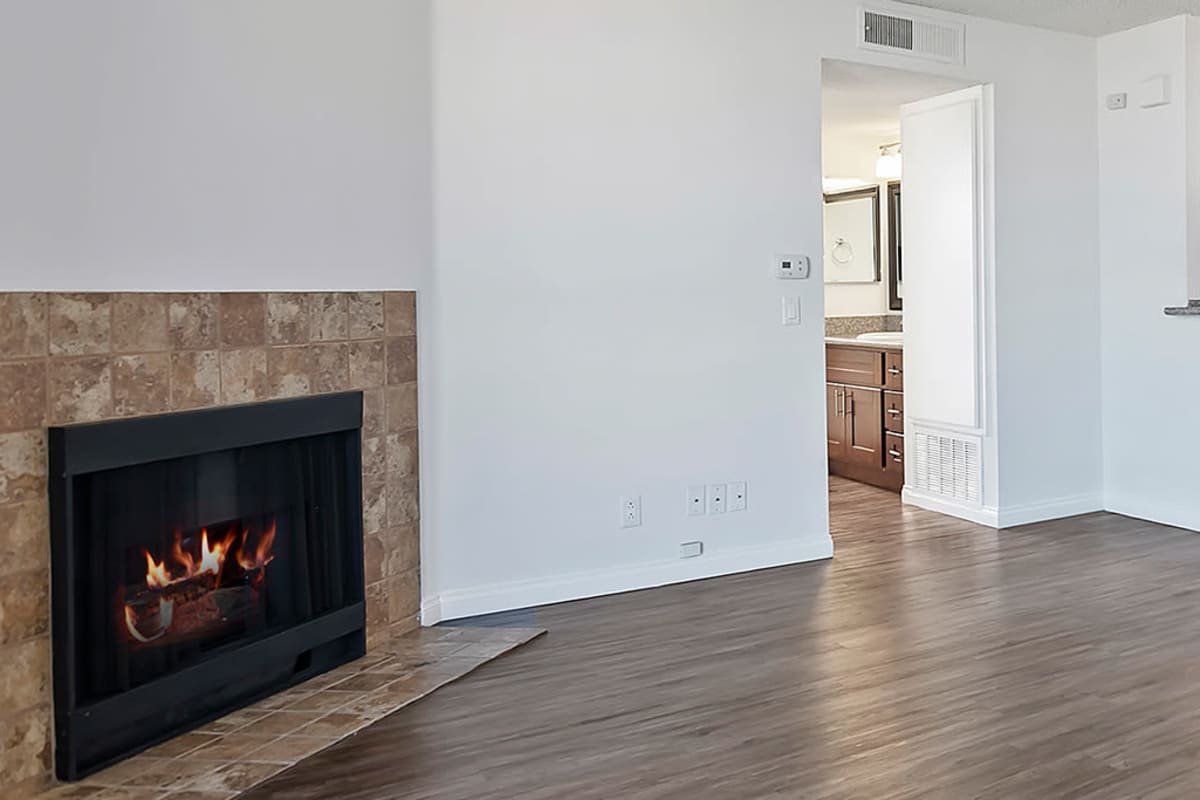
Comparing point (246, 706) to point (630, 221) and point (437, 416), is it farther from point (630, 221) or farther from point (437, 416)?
point (630, 221)

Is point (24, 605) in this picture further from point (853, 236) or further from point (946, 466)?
point (853, 236)

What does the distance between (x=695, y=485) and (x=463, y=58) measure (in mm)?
1811

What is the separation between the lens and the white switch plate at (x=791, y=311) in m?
4.12

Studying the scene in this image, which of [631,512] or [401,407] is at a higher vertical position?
[401,407]

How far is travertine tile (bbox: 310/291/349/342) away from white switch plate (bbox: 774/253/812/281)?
184 centimetres

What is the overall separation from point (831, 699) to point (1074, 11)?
3.46 metres

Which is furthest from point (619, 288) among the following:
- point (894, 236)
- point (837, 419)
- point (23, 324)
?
point (894, 236)

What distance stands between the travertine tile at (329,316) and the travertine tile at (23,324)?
0.82 meters

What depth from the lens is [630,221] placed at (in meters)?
3.76

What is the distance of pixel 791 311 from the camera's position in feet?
13.6

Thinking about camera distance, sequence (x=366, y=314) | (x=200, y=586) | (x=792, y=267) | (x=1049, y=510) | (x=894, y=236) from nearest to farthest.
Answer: (x=200, y=586)
(x=366, y=314)
(x=792, y=267)
(x=1049, y=510)
(x=894, y=236)

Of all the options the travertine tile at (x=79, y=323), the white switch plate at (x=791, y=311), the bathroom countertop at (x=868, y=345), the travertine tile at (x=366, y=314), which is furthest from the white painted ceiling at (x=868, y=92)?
the travertine tile at (x=79, y=323)

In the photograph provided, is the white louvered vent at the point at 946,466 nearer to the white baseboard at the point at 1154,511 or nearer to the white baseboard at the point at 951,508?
the white baseboard at the point at 951,508

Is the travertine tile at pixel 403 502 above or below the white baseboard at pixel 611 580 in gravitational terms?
above
